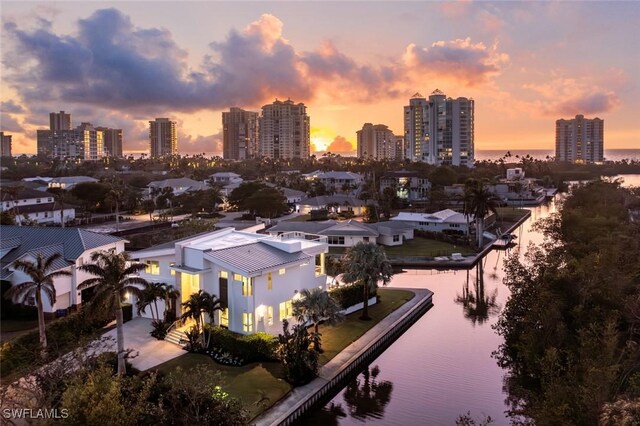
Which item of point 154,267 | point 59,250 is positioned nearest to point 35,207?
point 59,250

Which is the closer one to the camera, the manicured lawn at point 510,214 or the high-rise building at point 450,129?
the manicured lawn at point 510,214

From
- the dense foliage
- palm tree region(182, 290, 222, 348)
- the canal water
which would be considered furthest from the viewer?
palm tree region(182, 290, 222, 348)

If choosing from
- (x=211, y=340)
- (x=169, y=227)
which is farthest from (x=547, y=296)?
(x=169, y=227)

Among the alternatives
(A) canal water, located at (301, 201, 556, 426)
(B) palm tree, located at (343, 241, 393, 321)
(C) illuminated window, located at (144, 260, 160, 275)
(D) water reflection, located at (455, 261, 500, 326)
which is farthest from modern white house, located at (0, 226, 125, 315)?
(D) water reflection, located at (455, 261, 500, 326)

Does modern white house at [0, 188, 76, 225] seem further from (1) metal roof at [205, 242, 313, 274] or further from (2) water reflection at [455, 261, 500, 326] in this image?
(2) water reflection at [455, 261, 500, 326]

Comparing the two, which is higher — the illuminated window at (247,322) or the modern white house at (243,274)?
the modern white house at (243,274)

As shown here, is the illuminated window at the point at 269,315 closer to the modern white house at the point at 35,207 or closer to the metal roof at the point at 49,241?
the metal roof at the point at 49,241

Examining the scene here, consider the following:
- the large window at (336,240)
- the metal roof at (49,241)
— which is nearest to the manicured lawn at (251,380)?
the metal roof at (49,241)
